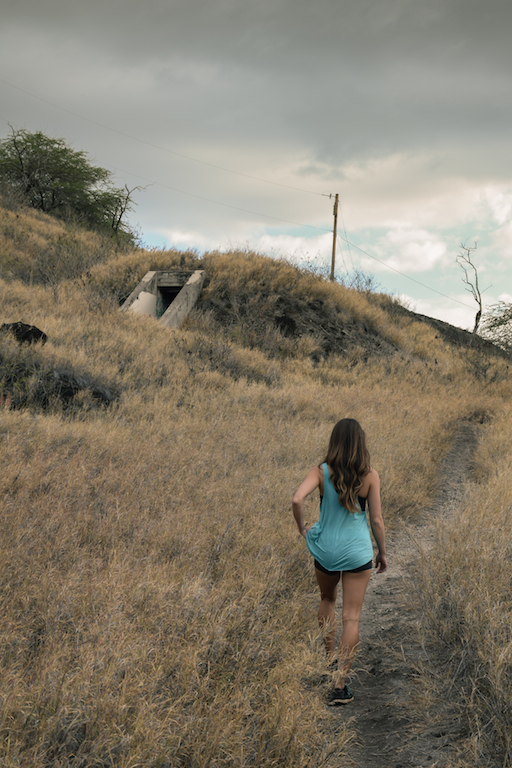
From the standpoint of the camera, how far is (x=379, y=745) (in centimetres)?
254

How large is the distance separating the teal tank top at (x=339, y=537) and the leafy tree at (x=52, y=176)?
27768 mm

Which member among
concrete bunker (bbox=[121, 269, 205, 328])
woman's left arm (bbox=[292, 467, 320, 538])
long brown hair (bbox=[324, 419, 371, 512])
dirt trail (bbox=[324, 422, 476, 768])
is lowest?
dirt trail (bbox=[324, 422, 476, 768])

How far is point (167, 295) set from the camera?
16.7 metres

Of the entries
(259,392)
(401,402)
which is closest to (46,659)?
(259,392)

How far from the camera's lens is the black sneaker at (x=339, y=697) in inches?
109

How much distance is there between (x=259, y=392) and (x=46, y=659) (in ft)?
25.2

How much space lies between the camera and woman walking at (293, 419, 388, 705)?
2.97m

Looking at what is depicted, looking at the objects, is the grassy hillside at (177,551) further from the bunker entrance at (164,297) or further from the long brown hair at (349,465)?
the bunker entrance at (164,297)

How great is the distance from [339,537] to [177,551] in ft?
4.65

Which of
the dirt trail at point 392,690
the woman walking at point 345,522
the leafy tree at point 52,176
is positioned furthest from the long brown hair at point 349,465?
the leafy tree at point 52,176

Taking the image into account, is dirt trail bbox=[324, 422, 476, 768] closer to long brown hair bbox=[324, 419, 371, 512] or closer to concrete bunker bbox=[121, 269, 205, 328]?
long brown hair bbox=[324, 419, 371, 512]

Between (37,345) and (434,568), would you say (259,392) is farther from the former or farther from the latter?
(434,568)

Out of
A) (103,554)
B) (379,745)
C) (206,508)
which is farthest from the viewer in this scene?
(206,508)

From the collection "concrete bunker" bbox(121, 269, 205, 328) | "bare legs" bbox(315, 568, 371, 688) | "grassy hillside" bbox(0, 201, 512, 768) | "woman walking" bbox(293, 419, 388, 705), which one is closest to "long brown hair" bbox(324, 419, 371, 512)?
"woman walking" bbox(293, 419, 388, 705)
